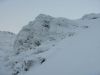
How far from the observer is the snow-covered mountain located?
6.73m

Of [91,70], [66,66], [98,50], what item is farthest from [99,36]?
[91,70]

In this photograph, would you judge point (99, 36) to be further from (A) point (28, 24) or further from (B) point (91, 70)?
(A) point (28, 24)

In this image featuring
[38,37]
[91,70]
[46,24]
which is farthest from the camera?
[46,24]

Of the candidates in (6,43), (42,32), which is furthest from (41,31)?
(6,43)

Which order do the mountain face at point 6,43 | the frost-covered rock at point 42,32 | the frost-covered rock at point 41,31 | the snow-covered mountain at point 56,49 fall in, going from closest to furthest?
1. the snow-covered mountain at point 56,49
2. the frost-covered rock at point 42,32
3. the frost-covered rock at point 41,31
4. the mountain face at point 6,43

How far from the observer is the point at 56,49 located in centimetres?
1016

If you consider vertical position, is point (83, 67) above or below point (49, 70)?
above

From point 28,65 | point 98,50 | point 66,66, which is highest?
point 98,50

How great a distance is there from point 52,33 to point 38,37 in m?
1.57

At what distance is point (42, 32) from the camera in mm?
19172

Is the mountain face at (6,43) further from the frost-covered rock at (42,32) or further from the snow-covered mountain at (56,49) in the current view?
the snow-covered mountain at (56,49)

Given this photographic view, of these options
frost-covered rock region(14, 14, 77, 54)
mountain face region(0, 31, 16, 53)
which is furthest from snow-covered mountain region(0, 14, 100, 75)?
mountain face region(0, 31, 16, 53)

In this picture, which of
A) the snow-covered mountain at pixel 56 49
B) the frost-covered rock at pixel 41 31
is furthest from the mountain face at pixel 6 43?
the snow-covered mountain at pixel 56 49

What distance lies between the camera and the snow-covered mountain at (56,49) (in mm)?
6733
